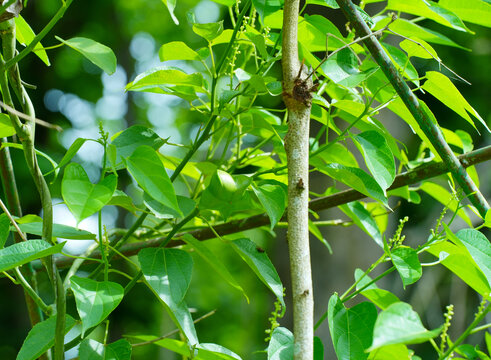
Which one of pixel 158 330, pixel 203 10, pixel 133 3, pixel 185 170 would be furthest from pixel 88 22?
pixel 185 170

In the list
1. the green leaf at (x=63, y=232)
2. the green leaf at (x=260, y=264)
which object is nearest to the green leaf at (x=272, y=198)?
the green leaf at (x=260, y=264)

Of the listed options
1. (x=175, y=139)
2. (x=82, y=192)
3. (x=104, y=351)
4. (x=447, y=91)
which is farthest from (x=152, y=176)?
(x=175, y=139)

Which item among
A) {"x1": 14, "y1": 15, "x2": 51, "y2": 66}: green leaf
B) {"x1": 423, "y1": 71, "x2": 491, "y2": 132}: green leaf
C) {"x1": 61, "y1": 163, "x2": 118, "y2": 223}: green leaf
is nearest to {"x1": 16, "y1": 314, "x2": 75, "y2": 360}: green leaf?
{"x1": 61, "y1": 163, "x2": 118, "y2": 223}: green leaf

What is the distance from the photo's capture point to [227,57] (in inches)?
21.0

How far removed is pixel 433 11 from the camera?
0.51 metres

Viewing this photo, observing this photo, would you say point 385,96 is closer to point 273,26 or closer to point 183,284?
point 273,26

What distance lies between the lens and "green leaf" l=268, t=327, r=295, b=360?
42cm

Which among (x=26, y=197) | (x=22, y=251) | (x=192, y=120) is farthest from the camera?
(x=192, y=120)

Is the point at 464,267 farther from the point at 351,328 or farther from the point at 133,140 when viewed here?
the point at 133,140

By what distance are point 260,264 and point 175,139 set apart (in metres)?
5.56

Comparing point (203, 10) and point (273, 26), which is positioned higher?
point (203, 10)

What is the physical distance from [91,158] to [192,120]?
4.65 ft

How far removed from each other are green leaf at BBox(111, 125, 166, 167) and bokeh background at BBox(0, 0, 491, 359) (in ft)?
4.62

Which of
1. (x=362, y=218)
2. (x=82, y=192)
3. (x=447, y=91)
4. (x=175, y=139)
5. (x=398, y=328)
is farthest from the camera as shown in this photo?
(x=175, y=139)
